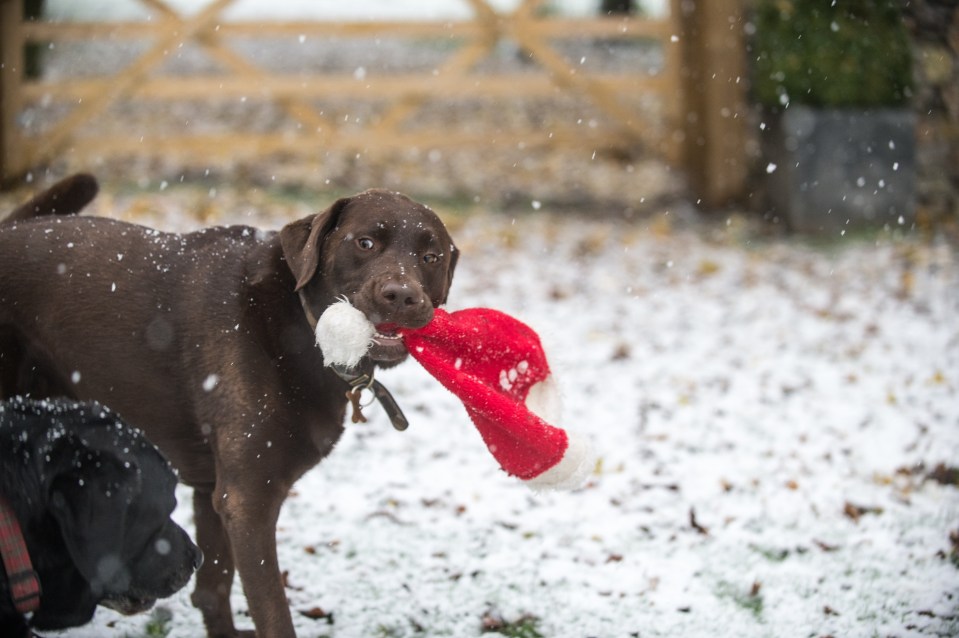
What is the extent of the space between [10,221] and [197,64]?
13744 mm

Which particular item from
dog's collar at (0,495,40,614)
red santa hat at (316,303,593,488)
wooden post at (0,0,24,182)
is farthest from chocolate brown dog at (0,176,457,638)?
wooden post at (0,0,24,182)

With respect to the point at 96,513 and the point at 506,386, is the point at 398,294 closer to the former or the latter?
the point at 506,386

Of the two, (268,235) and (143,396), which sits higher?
(268,235)

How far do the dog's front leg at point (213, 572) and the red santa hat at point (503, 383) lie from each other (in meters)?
0.92

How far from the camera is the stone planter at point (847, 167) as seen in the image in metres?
8.88

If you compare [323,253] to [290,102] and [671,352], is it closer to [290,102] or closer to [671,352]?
[671,352]

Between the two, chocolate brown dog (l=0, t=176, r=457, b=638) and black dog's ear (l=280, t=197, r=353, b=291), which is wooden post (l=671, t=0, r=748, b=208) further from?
black dog's ear (l=280, t=197, r=353, b=291)

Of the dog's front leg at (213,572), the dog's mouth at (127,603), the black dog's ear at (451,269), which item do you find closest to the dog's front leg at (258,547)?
the dog's mouth at (127,603)

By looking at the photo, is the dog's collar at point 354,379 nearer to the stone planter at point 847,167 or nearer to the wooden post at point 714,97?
the stone planter at point 847,167

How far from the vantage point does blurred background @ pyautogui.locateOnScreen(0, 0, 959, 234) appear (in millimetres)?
8906

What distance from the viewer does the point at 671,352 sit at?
6613mm

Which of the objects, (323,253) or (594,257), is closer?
(323,253)

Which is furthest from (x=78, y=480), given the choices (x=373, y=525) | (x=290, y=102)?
(x=290, y=102)

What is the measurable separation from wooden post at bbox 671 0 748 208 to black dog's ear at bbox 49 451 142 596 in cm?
833
